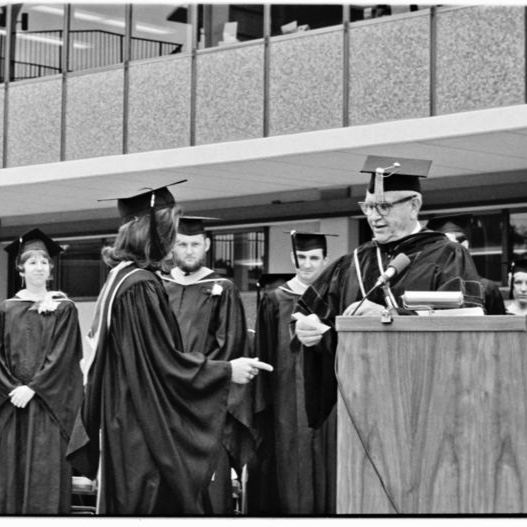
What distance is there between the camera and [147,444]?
6371 millimetres

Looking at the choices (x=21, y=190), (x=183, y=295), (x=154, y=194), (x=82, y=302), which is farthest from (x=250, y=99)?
(x=154, y=194)

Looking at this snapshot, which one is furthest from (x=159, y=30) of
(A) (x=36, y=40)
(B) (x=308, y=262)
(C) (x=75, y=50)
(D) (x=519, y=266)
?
(B) (x=308, y=262)

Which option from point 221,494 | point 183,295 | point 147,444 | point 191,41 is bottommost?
point 221,494

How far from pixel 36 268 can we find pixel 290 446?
2131 mm

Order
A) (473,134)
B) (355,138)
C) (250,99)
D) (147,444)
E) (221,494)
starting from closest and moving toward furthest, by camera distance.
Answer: (147,444), (221,494), (473,134), (355,138), (250,99)

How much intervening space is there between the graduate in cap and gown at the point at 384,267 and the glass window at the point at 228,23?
12.1 metres

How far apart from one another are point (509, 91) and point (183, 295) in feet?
22.6

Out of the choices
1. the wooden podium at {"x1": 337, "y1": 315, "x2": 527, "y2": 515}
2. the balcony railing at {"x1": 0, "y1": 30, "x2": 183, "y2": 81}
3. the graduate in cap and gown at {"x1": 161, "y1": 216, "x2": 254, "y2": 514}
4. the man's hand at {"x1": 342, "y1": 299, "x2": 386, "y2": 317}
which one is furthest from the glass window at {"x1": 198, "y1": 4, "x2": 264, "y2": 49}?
the wooden podium at {"x1": 337, "y1": 315, "x2": 527, "y2": 515}

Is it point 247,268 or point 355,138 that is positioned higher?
point 355,138

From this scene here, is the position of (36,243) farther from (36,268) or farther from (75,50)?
(75,50)

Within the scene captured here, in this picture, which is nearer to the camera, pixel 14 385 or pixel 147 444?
pixel 147 444

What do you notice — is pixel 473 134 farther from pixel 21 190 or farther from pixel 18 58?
pixel 18 58

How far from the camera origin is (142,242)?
654cm

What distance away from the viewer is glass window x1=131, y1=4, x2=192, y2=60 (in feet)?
63.8
